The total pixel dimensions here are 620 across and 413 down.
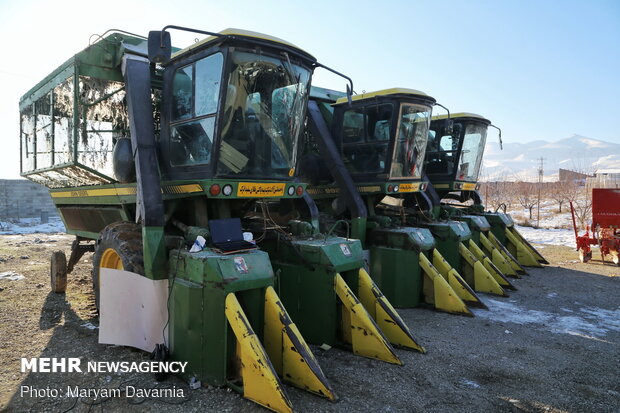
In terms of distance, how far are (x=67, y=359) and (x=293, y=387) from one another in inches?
92.2

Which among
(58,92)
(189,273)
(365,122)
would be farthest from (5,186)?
(189,273)

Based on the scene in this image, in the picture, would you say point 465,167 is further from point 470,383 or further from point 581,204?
point 581,204

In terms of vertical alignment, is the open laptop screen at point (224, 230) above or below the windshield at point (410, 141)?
below

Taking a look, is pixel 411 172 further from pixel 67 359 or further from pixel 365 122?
pixel 67 359

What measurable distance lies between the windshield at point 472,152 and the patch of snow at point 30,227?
1448cm

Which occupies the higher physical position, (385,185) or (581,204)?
(385,185)

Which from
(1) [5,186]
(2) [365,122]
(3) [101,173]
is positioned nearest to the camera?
(3) [101,173]

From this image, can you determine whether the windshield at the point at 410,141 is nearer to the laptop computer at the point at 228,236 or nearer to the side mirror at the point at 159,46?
the laptop computer at the point at 228,236

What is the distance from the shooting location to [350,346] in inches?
177

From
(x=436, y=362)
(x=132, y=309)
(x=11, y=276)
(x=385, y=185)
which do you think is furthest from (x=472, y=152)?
(x=11, y=276)

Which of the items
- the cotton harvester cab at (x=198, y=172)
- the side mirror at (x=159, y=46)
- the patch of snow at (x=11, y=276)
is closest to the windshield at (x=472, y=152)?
the cotton harvester cab at (x=198, y=172)

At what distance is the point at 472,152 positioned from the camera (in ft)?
33.3

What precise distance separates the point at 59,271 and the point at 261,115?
4.53 metres

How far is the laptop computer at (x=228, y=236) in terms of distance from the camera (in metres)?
3.92
